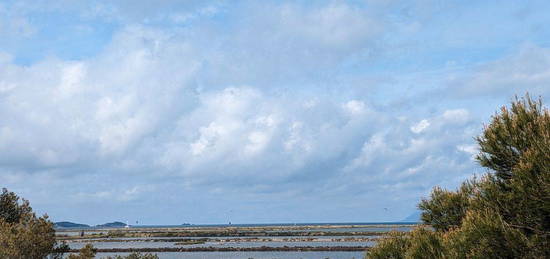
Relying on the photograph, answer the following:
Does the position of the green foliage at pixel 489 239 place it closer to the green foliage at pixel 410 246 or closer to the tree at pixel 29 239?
the green foliage at pixel 410 246

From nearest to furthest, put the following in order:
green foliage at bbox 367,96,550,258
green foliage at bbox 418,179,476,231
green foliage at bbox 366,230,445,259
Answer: green foliage at bbox 367,96,550,258 < green foliage at bbox 366,230,445,259 < green foliage at bbox 418,179,476,231

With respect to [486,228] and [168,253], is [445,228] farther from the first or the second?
[168,253]

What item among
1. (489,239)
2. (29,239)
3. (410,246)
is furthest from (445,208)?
(29,239)

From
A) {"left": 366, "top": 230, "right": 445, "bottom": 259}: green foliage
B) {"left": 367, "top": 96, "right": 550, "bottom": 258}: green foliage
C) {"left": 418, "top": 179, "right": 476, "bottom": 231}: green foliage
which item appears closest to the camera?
{"left": 367, "top": 96, "right": 550, "bottom": 258}: green foliage

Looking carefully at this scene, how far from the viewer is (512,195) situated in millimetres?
21125

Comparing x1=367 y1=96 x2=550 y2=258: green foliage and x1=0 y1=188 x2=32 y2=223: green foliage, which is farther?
x1=0 y1=188 x2=32 y2=223: green foliage

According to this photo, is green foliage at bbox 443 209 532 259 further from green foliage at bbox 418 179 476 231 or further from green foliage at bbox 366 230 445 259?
green foliage at bbox 418 179 476 231

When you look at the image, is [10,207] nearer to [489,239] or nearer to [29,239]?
[29,239]

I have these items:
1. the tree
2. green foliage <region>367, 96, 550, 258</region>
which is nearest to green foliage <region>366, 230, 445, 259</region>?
green foliage <region>367, 96, 550, 258</region>

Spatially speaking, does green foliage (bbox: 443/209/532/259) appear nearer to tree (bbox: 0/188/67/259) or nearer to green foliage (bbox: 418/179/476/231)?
green foliage (bbox: 418/179/476/231)

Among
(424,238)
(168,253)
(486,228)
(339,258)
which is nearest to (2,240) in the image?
(424,238)

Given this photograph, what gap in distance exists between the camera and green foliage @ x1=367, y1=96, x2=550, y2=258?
1984 centimetres

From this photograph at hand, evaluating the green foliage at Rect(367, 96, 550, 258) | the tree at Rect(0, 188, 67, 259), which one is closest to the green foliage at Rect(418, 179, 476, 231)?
the green foliage at Rect(367, 96, 550, 258)

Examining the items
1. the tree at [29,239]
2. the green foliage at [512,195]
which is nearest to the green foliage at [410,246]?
the green foliage at [512,195]
